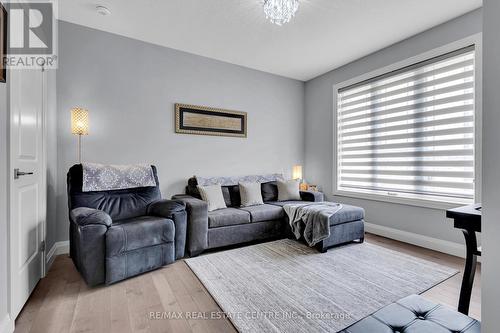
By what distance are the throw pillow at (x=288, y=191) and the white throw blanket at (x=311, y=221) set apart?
0.66 metres

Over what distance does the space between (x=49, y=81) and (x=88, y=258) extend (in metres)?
1.89

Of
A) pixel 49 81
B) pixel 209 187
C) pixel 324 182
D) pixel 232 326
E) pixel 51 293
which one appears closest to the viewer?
pixel 232 326

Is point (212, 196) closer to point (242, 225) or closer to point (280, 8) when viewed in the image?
point (242, 225)

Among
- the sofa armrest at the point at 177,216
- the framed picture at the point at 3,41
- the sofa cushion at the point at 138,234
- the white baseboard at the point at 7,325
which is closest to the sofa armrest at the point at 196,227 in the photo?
the sofa armrest at the point at 177,216

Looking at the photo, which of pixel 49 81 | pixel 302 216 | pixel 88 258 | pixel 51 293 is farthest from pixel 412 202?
pixel 49 81

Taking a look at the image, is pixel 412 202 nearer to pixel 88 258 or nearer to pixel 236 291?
pixel 236 291

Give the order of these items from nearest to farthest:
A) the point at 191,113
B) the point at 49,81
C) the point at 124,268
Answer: the point at 124,268, the point at 49,81, the point at 191,113

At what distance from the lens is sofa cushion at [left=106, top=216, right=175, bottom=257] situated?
6.67ft

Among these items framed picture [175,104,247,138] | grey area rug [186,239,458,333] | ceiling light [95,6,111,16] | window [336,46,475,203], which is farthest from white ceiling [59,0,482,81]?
grey area rug [186,239,458,333]

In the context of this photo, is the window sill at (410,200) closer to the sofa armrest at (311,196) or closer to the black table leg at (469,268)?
the sofa armrest at (311,196)

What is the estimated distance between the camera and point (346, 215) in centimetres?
296

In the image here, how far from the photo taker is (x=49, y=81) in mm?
2508

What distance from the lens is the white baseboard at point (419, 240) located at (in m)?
2.70

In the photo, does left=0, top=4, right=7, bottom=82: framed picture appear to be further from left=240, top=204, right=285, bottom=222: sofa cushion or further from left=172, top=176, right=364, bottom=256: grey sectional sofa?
left=240, top=204, right=285, bottom=222: sofa cushion
